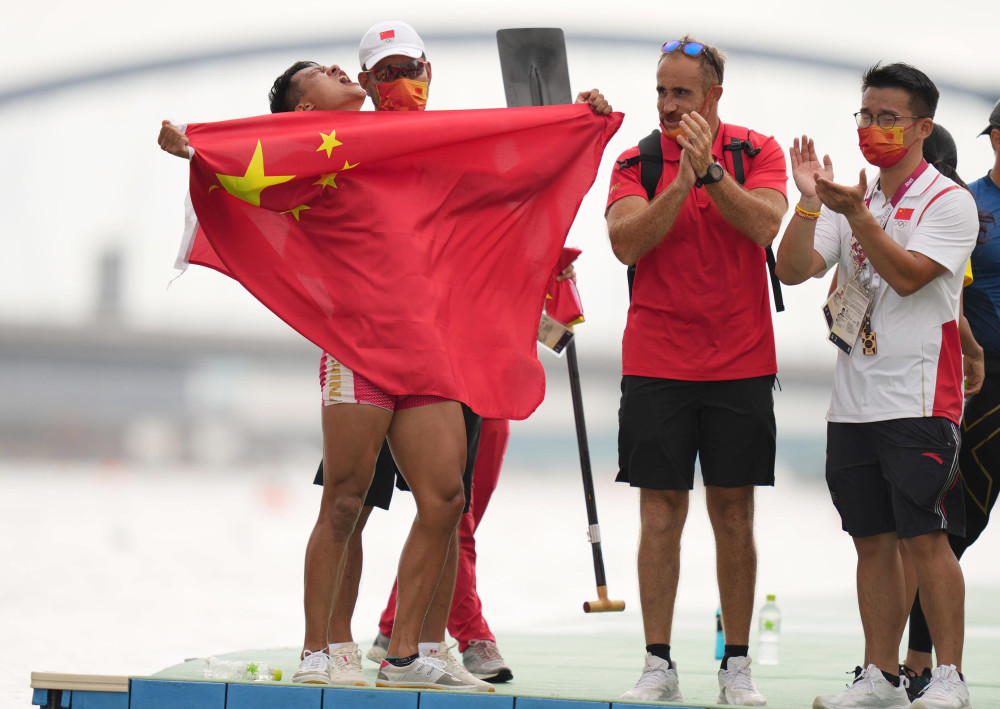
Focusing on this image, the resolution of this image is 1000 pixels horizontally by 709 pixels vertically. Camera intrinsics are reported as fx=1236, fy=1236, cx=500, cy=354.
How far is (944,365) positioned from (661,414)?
0.77 meters

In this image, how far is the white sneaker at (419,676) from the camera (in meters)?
3.23

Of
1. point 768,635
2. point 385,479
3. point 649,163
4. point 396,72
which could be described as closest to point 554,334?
point 385,479

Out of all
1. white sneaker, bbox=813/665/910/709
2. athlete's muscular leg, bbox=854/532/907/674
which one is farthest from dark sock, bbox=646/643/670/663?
athlete's muscular leg, bbox=854/532/907/674

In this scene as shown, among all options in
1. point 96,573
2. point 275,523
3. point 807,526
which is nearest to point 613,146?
point 807,526

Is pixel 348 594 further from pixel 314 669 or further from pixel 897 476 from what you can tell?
pixel 897 476

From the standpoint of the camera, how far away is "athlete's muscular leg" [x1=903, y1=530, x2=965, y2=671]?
3.15 metres

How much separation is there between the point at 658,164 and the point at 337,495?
135 centimetres

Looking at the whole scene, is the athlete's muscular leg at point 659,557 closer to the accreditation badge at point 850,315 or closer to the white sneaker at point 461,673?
the white sneaker at point 461,673

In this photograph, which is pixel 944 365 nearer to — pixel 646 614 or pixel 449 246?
pixel 646 614

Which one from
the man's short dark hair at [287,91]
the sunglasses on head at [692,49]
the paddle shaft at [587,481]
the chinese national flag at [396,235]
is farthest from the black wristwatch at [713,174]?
the man's short dark hair at [287,91]

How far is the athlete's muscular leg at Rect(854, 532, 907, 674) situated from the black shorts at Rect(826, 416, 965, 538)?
0.17 ft

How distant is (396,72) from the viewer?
371 centimetres

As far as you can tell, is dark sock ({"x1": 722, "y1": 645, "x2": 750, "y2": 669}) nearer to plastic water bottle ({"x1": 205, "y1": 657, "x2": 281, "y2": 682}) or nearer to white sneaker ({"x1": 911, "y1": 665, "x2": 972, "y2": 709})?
white sneaker ({"x1": 911, "y1": 665, "x2": 972, "y2": 709})

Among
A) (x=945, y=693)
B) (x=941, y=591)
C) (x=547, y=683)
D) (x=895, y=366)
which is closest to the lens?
(x=945, y=693)
